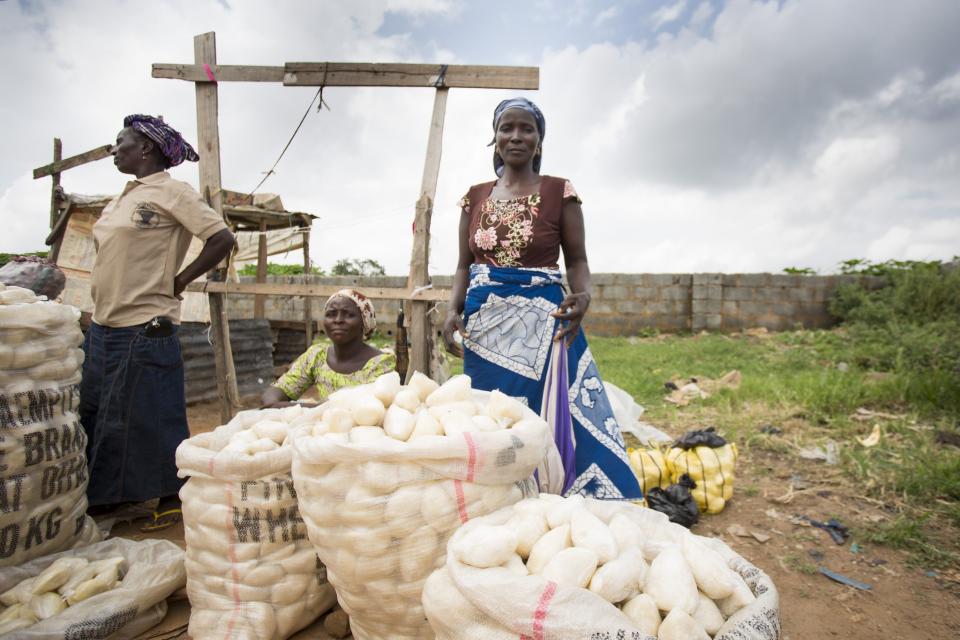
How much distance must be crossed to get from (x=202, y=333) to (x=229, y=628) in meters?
5.44

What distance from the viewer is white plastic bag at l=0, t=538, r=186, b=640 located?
5.57ft

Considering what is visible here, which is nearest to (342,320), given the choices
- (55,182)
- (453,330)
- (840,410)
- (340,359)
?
(340,359)

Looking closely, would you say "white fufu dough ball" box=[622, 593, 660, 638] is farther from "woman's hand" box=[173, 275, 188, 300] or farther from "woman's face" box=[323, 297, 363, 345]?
"woman's hand" box=[173, 275, 188, 300]

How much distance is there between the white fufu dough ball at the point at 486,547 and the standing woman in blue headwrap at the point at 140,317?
7.11ft

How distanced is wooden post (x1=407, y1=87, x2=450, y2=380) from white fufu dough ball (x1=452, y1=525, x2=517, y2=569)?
2116 mm

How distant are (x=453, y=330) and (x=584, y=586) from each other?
146 cm

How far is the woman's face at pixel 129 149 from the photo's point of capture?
2587 mm

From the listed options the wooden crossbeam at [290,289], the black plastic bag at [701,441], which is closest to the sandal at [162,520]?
the wooden crossbeam at [290,289]

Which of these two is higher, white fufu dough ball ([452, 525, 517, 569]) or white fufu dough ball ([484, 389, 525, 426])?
white fufu dough ball ([484, 389, 525, 426])

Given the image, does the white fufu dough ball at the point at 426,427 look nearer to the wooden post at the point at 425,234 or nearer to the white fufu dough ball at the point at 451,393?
the white fufu dough ball at the point at 451,393

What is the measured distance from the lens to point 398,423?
1.43m

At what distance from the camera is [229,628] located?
1.71m

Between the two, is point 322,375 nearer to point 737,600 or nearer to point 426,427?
point 426,427

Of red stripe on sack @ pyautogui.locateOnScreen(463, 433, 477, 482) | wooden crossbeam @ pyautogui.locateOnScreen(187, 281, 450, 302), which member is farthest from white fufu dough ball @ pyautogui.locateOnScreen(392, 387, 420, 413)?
wooden crossbeam @ pyautogui.locateOnScreen(187, 281, 450, 302)
